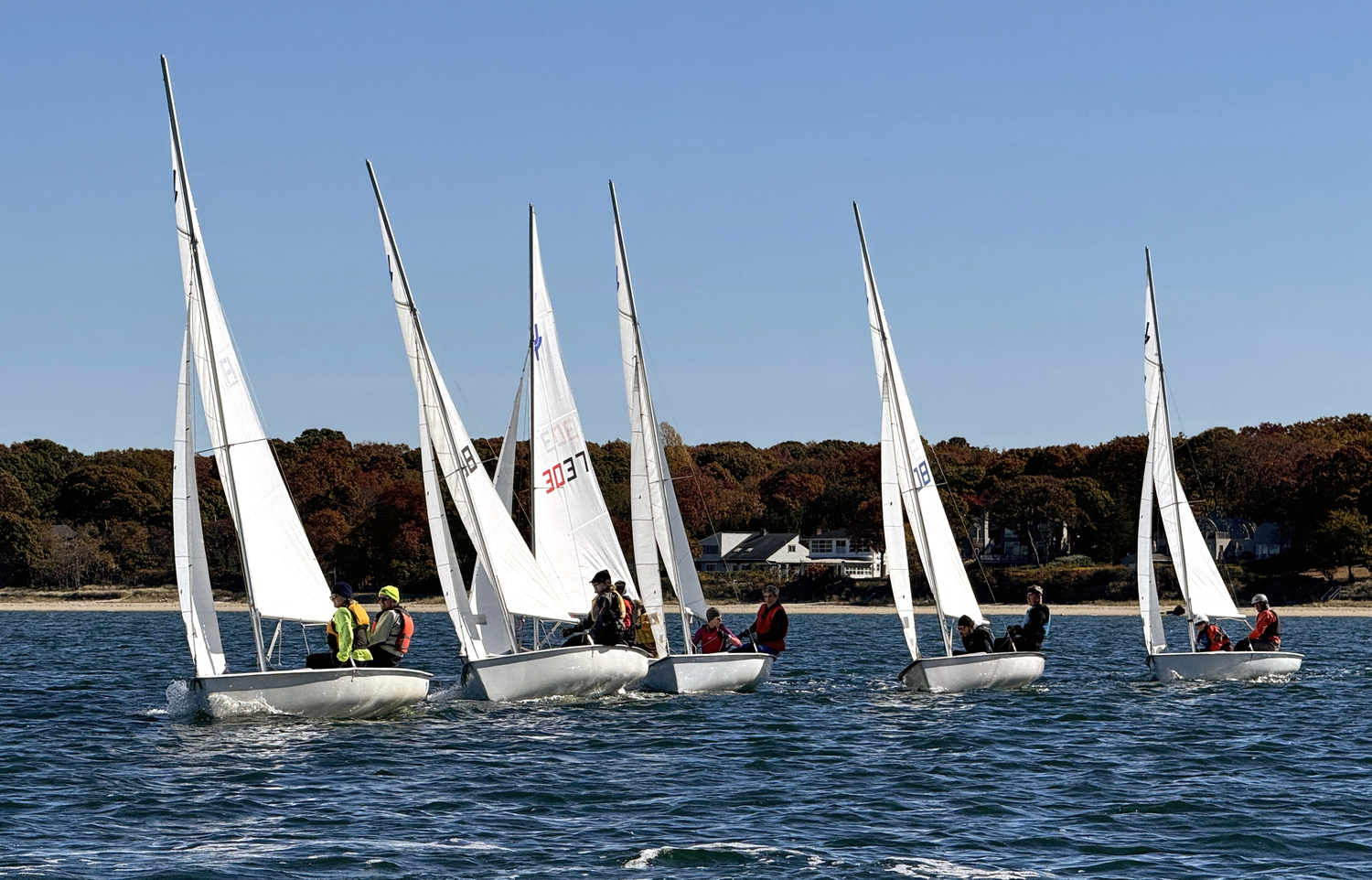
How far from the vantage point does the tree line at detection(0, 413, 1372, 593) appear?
7606 cm

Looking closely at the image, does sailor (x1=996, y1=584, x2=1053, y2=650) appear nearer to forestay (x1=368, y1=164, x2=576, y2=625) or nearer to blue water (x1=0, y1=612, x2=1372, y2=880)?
blue water (x1=0, y1=612, x2=1372, y2=880)

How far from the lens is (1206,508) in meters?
89.4

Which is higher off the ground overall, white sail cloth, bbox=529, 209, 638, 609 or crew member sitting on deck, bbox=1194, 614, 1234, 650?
white sail cloth, bbox=529, 209, 638, 609

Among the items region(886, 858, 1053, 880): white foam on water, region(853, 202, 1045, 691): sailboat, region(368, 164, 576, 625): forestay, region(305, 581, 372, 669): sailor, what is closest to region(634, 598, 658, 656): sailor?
region(368, 164, 576, 625): forestay

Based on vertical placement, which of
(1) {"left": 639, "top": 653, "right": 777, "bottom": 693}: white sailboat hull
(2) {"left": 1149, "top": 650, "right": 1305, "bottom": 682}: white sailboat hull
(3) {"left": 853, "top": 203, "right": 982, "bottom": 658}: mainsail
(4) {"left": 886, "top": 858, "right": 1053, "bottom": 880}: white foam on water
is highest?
(3) {"left": 853, "top": 203, "right": 982, "bottom": 658}: mainsail

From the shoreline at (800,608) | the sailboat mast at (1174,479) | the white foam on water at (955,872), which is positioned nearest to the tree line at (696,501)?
the shoreline at (800,608)

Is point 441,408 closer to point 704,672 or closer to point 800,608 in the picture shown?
point 704,672

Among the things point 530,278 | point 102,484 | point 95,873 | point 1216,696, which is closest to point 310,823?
point 95,873

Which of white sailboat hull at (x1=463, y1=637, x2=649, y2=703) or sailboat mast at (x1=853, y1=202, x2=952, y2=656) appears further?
sailboat mast at (x1=853, y1=202, x2=952, y2=656)

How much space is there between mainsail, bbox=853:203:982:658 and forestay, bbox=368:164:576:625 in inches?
220

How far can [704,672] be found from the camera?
2322 cm

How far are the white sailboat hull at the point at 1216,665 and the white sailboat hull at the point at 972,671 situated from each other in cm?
296

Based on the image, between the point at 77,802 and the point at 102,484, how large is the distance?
86.2 metres

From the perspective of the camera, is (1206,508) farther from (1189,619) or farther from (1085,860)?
(1085,860)
